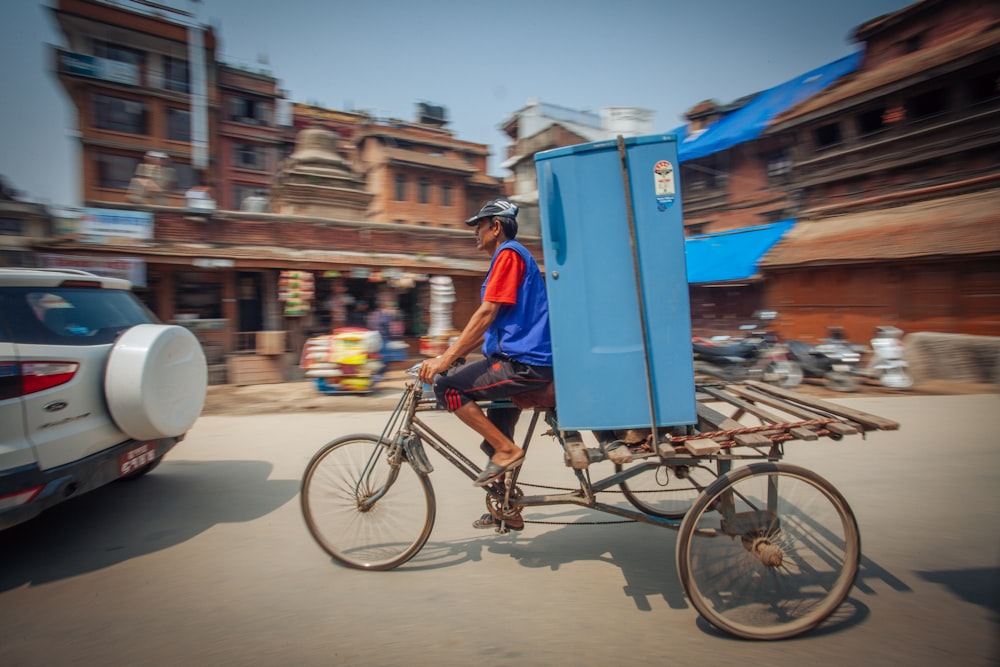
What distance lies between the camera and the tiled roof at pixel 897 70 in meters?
13.2

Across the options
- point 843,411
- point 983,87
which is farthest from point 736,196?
point 843,411

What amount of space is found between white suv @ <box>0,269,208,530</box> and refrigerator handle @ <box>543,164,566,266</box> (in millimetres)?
2635

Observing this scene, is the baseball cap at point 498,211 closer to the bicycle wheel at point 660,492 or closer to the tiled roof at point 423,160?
the bicycle wheel at point 660,492

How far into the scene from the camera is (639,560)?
303 centimetres

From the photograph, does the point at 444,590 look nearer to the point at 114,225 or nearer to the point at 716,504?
the point at 716,504

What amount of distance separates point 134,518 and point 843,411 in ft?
14.7

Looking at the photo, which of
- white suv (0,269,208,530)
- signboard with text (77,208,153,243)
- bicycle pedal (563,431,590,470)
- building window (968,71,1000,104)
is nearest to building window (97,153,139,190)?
signboard with text (77,208,153,243)

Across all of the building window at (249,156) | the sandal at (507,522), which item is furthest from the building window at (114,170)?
the sandal at (507,522)

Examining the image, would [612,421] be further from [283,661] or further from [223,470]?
[223,470]

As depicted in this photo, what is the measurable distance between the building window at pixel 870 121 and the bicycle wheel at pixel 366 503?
1849 cm

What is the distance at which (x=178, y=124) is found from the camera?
28438 mm

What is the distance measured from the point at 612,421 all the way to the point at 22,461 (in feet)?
9.86

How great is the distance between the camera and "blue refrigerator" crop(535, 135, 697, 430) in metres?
2.34

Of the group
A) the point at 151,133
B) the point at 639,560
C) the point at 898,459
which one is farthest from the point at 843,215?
the point at 151,133
